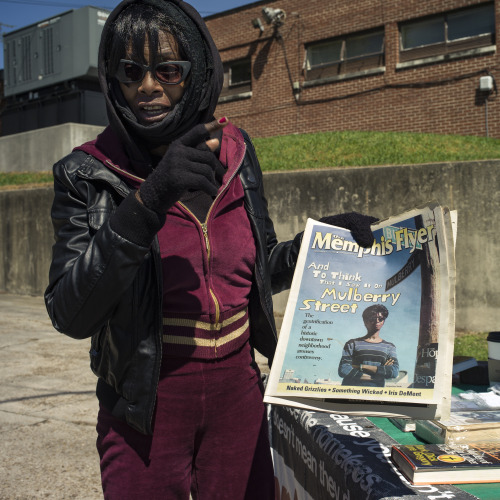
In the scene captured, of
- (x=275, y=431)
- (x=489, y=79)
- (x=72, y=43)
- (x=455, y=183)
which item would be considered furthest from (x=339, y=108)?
(x=275, y=431)

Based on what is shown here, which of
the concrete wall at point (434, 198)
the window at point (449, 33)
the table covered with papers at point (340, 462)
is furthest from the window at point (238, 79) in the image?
the table covered with papers at point (340, 462)

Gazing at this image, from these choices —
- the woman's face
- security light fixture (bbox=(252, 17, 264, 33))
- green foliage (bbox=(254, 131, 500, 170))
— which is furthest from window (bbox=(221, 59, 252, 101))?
the woman's face

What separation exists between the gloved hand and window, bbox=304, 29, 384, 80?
48.6 ft

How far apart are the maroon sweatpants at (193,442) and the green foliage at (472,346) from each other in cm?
413

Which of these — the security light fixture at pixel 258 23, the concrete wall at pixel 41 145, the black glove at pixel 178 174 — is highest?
the security light fixture at pixel 258 23

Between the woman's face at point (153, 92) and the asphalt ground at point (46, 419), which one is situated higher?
the woman's face at point (153, 92)

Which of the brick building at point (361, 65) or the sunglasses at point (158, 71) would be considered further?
the brick building at point (361, 65)

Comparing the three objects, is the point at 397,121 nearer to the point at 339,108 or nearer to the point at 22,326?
the point at 339,108

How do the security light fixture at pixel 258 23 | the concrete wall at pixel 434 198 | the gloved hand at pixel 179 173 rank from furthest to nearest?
the security light fixture at pixel 258 23 → the concrete wall at pixel 434 198 → the gloved hand at pixel 179 173

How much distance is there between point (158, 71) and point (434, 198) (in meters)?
6.08

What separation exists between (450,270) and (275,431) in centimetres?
143

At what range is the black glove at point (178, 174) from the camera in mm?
1383

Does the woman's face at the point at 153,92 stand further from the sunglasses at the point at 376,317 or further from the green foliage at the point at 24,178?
the green foliage at the point at 24,178

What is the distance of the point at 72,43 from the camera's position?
14844mm
